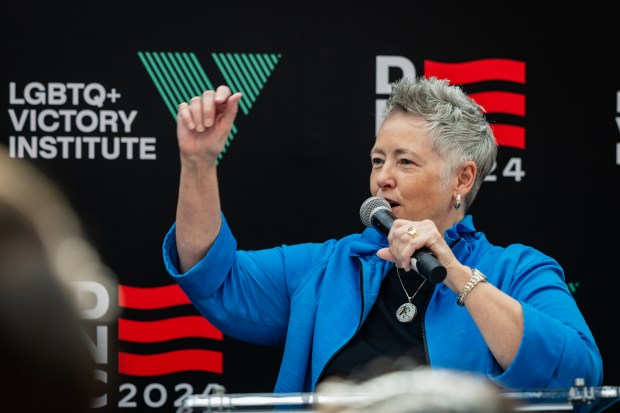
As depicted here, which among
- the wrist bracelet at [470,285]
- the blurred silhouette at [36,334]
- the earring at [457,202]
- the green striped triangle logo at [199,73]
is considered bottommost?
the blurred silhouette at [36,334]

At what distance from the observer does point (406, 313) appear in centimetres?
217

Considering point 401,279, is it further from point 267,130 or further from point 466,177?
point 267,130

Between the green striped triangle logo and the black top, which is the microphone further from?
the green striped triangle logo

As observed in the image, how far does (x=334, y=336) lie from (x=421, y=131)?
1.81 ft

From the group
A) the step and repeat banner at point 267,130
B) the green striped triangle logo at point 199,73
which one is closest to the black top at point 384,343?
the step and repeat banner at point 267,130

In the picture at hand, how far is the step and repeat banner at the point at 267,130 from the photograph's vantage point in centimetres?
295

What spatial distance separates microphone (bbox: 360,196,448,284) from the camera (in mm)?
1716

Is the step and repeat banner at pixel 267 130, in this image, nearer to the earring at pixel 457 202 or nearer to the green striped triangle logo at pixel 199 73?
the green striped triangle logo at pixel 199 73

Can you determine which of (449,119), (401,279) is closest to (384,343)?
(401,279)

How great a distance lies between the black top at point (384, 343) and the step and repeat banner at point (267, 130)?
85cm

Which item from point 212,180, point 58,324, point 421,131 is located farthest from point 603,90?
point 58,324

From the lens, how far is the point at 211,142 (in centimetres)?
199

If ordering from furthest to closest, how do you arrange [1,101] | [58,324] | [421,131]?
[1,101] < [421,131] < [58,324]

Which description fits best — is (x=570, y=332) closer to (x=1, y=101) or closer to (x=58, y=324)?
(x=58, y=324)
